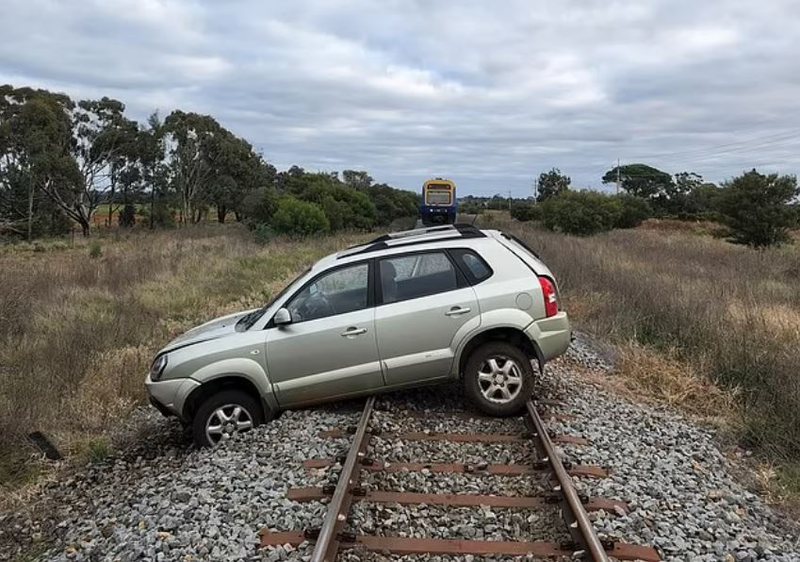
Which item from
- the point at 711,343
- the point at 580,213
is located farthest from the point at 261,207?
the point at 711,343

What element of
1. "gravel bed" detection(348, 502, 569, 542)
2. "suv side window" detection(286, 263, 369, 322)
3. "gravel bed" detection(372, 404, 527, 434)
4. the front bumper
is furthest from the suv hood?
"gravel bed" detection(348, 502, 569, 542)

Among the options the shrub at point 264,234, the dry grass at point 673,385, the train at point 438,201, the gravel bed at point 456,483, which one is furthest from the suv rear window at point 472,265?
the train at point 438,201

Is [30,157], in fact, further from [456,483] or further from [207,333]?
[456,483]

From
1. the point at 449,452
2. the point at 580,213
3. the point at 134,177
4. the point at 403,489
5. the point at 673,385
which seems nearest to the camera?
the point at 403,489

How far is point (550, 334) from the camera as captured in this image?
716 centimetres

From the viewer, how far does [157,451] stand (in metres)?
7.58

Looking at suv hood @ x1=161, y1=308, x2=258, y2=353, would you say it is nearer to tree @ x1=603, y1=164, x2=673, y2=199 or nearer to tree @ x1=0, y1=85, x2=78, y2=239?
tree @ x1=0, y1=85, x2=78, y2=239

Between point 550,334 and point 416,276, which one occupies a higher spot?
point 416,276

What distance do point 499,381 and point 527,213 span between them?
213ft

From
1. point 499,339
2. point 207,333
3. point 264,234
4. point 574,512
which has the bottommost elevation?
point 574,512

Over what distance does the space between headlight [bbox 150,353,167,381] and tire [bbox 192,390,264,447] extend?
539 mm

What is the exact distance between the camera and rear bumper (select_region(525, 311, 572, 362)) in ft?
23.3

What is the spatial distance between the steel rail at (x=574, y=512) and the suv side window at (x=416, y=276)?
1.89 m

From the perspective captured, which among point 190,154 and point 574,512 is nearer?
point 574,512
